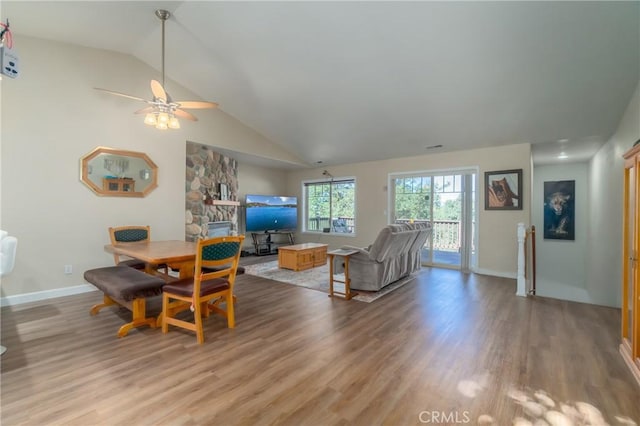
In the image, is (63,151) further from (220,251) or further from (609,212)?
(609,212)

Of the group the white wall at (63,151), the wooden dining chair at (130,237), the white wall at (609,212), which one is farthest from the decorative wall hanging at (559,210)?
the white wall at (63,151)

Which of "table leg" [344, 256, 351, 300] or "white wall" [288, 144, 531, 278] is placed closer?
"table leg" [344, 256, 351, 300]

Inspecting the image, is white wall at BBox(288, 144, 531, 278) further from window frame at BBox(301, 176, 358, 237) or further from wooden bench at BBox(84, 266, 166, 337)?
wooden bench at BBox(84, 266, 166, 337)

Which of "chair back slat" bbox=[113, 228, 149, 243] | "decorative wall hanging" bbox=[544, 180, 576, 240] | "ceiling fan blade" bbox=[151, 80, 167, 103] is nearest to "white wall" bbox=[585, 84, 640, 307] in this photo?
"decorative wall hanging" bbox=[544, 180, 576, 240]

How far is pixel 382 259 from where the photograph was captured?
12.9 ft

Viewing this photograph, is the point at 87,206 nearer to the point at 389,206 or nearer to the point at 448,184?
the point at 389,206

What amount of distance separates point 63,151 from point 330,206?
5812mm

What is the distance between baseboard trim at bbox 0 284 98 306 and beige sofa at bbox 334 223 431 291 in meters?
3.68

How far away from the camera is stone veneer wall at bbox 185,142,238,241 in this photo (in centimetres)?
546

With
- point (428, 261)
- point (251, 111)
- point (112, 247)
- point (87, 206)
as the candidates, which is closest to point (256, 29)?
point (251, 111)

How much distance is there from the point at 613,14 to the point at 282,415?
4.31 meters

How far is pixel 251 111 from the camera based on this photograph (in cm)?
547

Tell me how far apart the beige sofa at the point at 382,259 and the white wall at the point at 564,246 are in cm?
418

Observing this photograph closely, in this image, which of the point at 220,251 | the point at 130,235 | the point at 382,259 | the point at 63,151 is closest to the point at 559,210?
the point at 382,259
